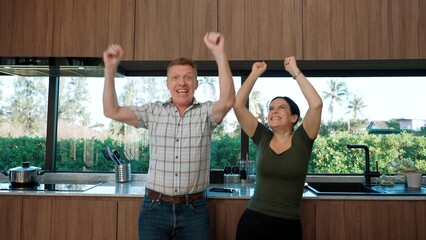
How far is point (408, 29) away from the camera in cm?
204

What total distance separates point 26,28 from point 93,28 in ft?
1.55

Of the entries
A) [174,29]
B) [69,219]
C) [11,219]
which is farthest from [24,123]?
[174,29]

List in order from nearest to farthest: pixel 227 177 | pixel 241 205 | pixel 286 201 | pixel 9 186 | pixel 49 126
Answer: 1. pixel 286 201
2. pixel 241 205
3. pixel 9 186
4. pixel 227 177
5. pixel 49 126

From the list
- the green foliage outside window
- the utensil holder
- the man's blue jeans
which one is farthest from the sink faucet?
the utensil holder

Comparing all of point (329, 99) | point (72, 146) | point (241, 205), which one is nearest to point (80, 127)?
point (72, 146)

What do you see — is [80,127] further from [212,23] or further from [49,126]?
[212,23]

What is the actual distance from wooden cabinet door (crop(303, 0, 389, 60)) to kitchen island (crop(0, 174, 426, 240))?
902 millimetres

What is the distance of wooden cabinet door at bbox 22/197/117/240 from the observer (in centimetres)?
183

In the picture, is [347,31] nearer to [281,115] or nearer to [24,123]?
[281,115]

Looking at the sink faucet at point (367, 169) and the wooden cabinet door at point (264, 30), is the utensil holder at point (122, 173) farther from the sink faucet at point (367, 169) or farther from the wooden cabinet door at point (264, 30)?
the sink faucet at point (367, 169)

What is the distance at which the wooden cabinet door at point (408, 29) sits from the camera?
2027mm

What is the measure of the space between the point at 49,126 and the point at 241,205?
171 centimetres

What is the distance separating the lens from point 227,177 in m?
2.33

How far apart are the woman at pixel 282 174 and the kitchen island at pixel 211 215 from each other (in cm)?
35
